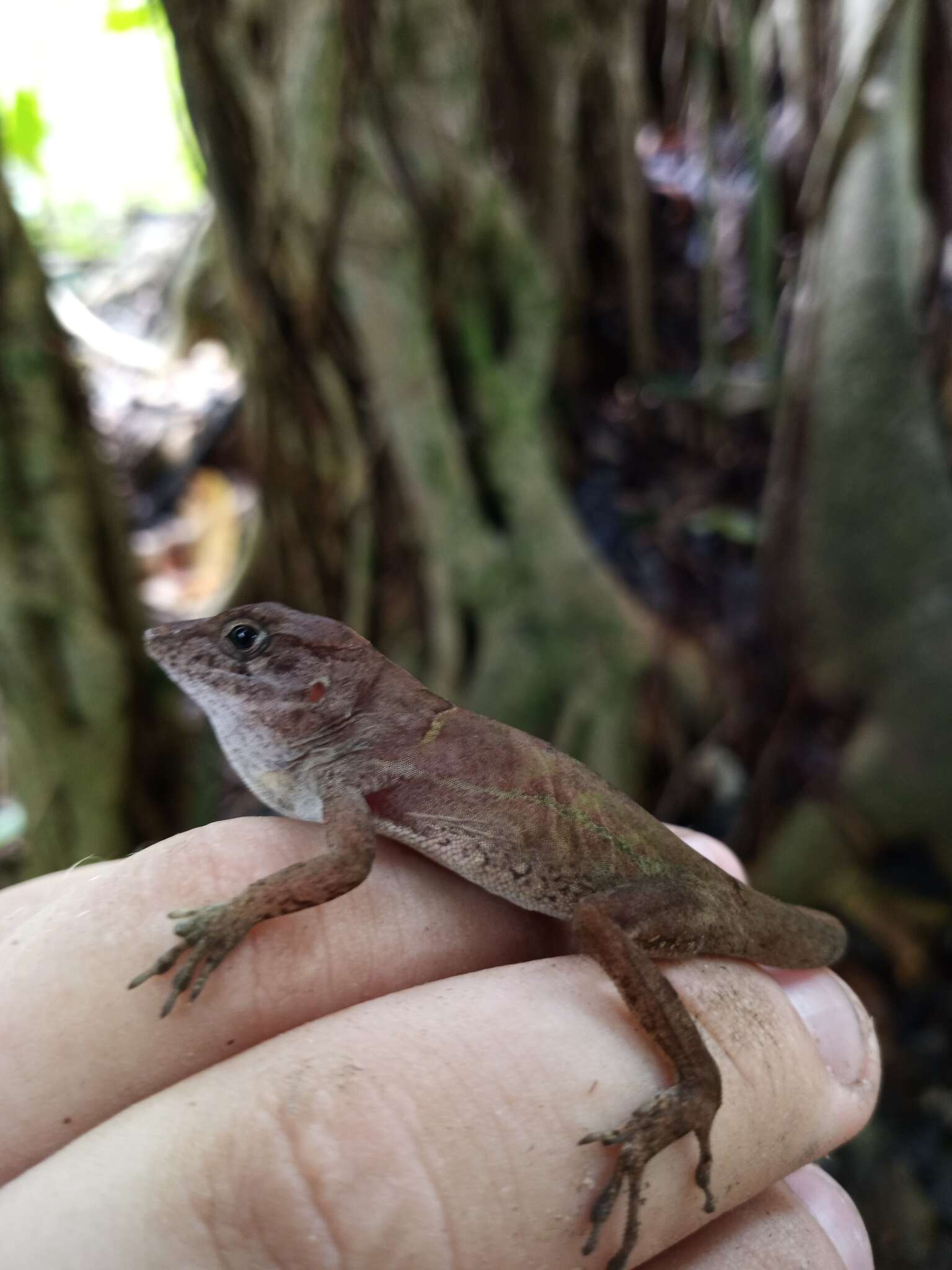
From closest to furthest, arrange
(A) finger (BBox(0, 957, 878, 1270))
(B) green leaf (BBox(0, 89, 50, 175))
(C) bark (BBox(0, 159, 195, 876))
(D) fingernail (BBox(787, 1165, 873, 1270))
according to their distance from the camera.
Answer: (A) finger (BBox(0, 957, 878, 1270)) < (D) fingernail (BBox(787, 1165, 873, 1270)) < (C) bark (BBox(0, 159, 195, 876)) < (B) green leaf (BBox(0, 89, 50, 175))

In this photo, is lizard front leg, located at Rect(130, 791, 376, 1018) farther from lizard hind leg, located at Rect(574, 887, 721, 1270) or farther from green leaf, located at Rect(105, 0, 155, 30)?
green leaf, located at Rect(105, 0, 155, 30)

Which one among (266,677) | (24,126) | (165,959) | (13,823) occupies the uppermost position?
(24,126)

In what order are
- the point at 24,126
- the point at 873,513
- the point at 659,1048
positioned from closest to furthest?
the point at 659,1048
the point at 873,513
the point at 24,126

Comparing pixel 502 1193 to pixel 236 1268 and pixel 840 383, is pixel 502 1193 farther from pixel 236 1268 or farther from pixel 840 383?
pixel 840 383

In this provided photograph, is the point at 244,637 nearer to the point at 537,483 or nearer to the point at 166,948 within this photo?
the point at 166,948

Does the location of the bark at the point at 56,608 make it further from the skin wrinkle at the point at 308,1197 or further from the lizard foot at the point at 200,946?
the skin wrinkle at the point at 308,1197

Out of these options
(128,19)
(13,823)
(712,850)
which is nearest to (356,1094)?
(712,850)

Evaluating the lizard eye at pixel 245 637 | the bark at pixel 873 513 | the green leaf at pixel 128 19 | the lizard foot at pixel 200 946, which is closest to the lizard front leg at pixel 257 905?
the lizard foot at pixel 200 946

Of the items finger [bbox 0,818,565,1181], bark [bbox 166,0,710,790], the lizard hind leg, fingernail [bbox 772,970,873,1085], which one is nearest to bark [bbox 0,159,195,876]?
bark [bbox 166,0,710,790]
